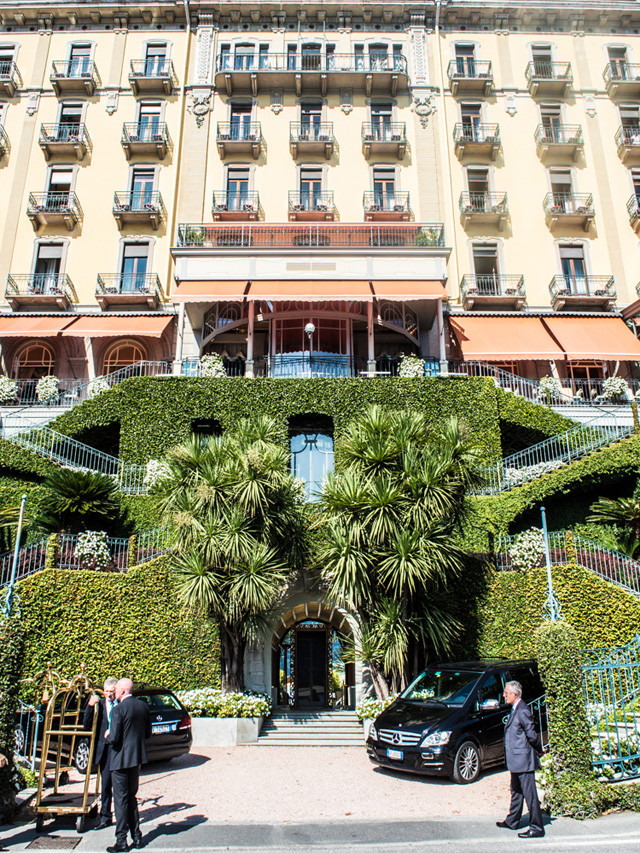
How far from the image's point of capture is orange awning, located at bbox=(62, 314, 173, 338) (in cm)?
2517

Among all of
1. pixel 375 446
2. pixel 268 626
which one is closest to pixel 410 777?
pixel 268 626

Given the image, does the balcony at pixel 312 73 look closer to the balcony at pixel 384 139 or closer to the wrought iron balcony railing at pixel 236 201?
the balcony at pixel 384 139

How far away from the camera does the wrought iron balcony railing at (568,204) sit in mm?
28453

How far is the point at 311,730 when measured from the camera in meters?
14.9

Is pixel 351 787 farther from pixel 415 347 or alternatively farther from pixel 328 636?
pixel 415 347

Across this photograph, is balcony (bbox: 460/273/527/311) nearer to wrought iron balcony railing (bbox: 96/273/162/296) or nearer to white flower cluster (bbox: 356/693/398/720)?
wrought iron balcony railing (bbox: 96/273/162/296)

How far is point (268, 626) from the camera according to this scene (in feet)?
50.9

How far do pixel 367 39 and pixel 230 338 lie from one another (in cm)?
1670

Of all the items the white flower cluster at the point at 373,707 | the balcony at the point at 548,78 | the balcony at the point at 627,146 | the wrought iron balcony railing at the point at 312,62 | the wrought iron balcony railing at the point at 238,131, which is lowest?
the white flower cluster at the point at 373,707

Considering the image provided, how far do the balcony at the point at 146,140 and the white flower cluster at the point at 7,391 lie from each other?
41.0 ft

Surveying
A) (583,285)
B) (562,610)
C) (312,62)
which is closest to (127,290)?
(312,62)

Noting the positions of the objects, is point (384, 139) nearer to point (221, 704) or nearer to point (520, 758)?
point (221, 704)

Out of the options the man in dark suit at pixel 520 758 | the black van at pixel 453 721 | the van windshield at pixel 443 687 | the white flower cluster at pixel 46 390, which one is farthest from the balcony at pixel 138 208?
the man in dark suit at pixel 520 758

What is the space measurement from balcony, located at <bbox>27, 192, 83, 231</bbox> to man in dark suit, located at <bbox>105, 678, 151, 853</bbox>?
2570 cm
